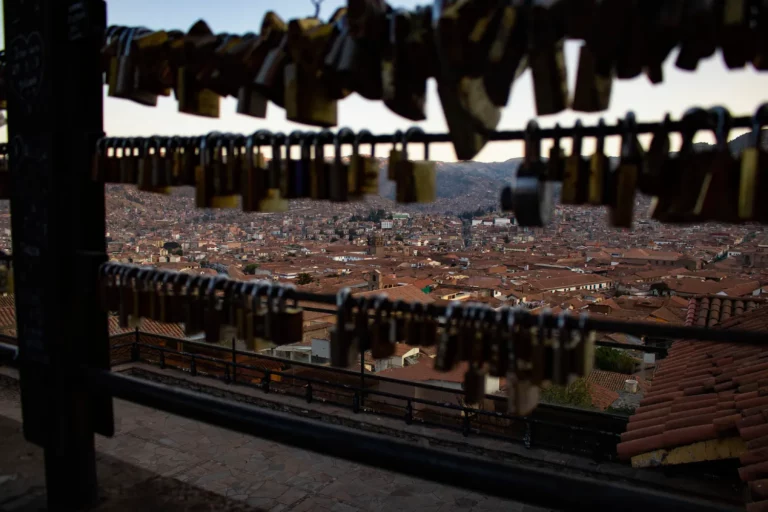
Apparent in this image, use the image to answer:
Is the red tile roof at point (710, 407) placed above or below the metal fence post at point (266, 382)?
above

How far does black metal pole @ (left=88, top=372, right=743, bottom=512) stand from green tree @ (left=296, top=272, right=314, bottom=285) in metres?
38.8

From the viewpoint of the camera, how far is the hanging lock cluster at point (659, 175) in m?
1.03

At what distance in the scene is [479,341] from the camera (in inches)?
54.3

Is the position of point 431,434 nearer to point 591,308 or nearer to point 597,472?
point 597,472

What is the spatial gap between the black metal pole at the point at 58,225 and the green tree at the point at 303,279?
126 ft

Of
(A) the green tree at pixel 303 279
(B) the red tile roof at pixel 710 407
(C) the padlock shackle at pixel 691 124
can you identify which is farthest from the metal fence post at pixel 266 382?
(A) the green tree at pixel 303 279

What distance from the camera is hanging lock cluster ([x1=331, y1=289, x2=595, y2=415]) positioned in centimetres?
129

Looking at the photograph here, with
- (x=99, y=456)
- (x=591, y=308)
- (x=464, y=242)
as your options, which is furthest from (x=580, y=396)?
(x=464, y=242)

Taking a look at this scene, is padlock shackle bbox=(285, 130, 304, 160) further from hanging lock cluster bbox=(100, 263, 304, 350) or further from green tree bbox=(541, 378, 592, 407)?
green tree bbox=(541, 378, 592, 407)

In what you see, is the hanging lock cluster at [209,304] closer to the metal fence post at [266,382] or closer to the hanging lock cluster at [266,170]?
the hanging lock cluster at [266,170]

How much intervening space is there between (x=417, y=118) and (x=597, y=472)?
3485 millimetres

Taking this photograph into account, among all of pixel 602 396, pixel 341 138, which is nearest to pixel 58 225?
pixel 341 138

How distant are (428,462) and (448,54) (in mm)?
948

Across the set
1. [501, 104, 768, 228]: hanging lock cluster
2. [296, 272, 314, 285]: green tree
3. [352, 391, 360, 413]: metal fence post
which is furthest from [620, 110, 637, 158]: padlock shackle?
[296, 272, 314, 285]: green tree
